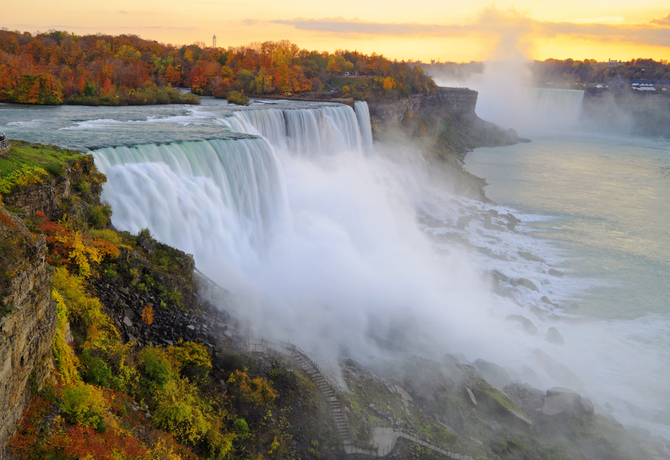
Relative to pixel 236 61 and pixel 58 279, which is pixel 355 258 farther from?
Answer: pixel 236 61

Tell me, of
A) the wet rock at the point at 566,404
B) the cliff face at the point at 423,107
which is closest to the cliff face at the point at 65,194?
the wet rock at the point at 566,404

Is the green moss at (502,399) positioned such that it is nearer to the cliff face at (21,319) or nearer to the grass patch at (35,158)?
the cliff face at (21,319)

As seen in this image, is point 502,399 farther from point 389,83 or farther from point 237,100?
point 389,83

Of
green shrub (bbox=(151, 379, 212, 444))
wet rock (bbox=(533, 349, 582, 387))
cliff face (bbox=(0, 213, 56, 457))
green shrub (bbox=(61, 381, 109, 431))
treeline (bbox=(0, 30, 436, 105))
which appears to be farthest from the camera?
treeline (bbox=(0, 30, 436, 105))

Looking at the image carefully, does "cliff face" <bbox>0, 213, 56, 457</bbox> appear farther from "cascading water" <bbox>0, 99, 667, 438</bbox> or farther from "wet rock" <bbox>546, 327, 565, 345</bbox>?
"wet rock" <bbox>546, 327, 565, 345</bbox>

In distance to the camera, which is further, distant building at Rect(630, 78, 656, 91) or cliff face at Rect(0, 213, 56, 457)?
distant building at Rect(630, 78, 656, 91)

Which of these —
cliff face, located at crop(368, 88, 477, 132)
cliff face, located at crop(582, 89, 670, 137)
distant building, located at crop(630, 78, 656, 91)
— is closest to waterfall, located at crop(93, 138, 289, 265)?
cliff face, located at crop(368, 88, 477, 132)
